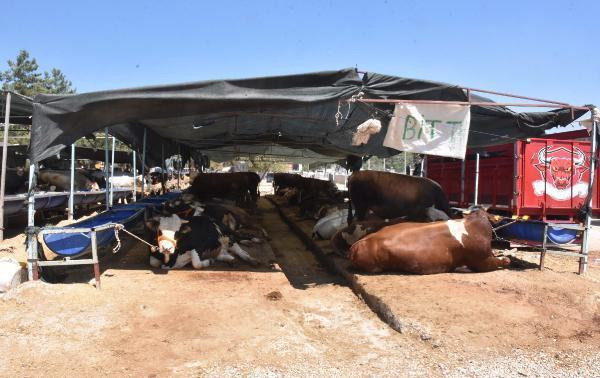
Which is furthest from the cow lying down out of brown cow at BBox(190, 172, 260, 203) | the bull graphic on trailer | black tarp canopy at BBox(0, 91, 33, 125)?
brown cow at BBox(190, 172, 260, 203)

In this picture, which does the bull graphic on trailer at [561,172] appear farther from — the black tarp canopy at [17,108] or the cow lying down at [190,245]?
the black tarp canopy at [17,108]

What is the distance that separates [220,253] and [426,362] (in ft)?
14.6

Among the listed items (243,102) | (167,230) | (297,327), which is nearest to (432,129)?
(243,102)

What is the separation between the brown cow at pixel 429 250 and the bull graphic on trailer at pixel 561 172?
375 centimetres

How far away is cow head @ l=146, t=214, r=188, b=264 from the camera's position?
6625 mm

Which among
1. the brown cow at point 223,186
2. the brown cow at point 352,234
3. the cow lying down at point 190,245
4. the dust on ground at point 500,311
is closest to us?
the dust on ground at point 500,311

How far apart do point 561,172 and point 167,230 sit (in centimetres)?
809

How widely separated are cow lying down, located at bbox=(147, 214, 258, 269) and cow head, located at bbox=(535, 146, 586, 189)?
639 cm

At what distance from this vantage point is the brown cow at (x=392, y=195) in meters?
9.55

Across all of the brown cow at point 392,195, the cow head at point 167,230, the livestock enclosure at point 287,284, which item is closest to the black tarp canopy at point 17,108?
the livestock enclosure at point 287,284

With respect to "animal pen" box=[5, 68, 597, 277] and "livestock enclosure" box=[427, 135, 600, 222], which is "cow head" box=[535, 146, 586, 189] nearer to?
"livestock enclosure" box=[427, 135, 600, 222]

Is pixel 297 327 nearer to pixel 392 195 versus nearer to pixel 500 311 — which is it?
pixel 500 311

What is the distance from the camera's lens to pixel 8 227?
454 inches

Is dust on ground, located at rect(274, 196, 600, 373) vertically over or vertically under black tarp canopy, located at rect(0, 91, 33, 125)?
under
